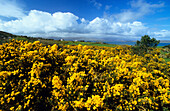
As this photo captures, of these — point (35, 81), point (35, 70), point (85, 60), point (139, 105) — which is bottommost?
point (139, 105)

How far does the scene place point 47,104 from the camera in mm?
4473

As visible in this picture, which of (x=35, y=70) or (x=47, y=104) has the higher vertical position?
(x=35, y=70)

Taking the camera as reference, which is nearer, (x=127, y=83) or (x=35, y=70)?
(x=35, y=70)

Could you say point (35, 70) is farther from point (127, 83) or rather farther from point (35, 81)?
point (127, 83)

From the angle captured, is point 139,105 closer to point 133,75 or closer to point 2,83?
point 133,75

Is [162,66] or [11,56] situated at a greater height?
[11,56]

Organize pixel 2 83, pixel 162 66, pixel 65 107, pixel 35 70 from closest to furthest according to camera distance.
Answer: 1. pixel 65 107
2. pixel 2 83
3. pixel 35 70
4. pixel 162 66

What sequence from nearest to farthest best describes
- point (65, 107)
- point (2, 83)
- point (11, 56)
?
1. point (65, 107)
2. point (2, 83)
3. point (11, 56)

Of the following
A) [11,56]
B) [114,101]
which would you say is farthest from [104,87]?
[11,56]

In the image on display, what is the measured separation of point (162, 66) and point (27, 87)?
1049cm

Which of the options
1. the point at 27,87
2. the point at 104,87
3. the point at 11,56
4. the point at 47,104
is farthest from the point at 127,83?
the point at 11,56

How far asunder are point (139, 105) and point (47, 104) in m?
4.46

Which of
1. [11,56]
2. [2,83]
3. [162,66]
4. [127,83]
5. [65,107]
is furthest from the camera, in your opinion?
[162,66]

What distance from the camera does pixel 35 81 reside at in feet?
14.6
